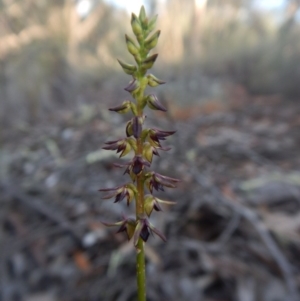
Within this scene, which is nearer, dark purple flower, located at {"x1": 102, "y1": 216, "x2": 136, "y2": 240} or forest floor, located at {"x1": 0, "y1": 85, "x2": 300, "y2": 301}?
dark purple flower, located at {"x1": 102, "y1": 216, "x2": 136, "y2": 240}

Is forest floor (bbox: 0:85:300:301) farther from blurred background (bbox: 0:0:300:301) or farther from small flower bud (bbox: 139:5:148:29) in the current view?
small flower bud (bbox: 139:5:148:29)

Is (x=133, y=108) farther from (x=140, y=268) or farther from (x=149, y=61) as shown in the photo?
Result: (x=140, y=268)

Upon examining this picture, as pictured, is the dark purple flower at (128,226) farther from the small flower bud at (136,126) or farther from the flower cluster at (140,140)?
the small flower bud at (136,126)

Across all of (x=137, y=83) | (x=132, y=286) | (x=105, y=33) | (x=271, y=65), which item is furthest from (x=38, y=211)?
(x=105, y=33)

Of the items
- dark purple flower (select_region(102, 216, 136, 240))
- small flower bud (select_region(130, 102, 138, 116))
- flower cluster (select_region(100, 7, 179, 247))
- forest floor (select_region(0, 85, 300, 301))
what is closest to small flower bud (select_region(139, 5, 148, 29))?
flower cluster (select_region(100, 7, 179, 247))

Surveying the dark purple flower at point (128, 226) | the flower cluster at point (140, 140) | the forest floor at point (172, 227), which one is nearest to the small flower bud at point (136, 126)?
the flower cluster at point (140, 140)

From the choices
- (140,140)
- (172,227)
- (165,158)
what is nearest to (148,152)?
(140,140)

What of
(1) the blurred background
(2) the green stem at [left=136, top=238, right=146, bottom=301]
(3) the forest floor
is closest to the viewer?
(2) the green stem at [left=136, top=238, right=146, bottom=301]

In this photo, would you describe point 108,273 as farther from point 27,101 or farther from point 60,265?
point 27,101
